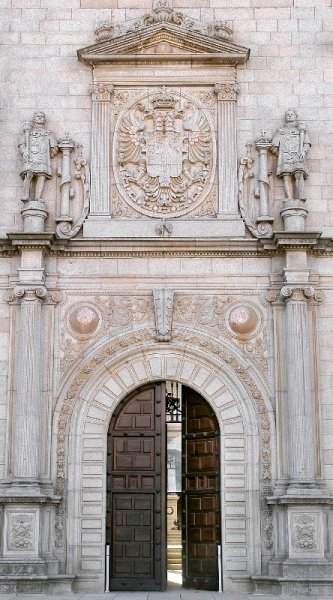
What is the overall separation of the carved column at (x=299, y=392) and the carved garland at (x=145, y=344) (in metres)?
0.36

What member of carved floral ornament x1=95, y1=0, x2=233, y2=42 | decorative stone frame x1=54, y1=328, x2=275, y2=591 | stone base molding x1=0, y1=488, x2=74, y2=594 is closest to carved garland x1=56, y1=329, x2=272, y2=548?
decorative stone frame x1=54, y1=328, x2=275, y2=591

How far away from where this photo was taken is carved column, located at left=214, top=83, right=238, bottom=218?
1619 cm

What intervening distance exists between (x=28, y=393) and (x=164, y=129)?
5044mm

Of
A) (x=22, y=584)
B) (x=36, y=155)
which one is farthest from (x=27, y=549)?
(x=36, y=155)

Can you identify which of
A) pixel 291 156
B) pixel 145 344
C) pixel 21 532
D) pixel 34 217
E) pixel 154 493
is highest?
pixel 291 156

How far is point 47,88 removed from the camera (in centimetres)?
1669

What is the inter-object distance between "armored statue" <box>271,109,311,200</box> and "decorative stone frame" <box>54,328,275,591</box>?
9.53 feet

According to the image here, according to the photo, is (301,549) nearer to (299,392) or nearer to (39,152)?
(299,392)

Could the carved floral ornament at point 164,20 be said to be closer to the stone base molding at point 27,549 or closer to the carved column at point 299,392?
the carved column at point 299,392

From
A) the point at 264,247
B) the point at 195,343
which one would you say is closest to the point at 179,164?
the point at 264,247

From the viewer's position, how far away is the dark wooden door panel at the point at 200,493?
50.3ft

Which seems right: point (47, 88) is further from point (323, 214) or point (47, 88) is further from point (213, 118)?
point (323, 214)

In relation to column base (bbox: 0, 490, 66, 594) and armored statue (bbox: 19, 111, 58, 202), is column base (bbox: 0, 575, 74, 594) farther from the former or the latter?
armored statue (bbox: 19, 111, 58, 202)

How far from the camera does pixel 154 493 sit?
606 inches
